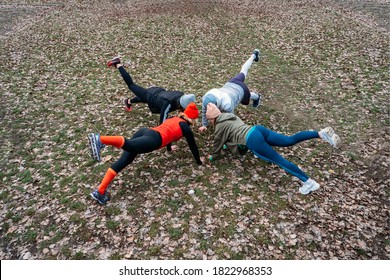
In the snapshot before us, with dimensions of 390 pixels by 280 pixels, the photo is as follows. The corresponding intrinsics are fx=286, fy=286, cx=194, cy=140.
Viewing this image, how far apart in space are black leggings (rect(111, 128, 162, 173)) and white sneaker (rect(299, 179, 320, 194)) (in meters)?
3.80

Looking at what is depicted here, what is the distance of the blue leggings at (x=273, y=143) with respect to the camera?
696 cm

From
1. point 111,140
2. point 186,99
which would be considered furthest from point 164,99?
point 111,140

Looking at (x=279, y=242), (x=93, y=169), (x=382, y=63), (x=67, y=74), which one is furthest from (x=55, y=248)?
(x=382, y=63)

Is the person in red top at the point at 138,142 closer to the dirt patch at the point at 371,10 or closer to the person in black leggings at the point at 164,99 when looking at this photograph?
the person in black leggings at the point at 164,99

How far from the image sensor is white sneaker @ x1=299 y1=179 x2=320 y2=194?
7.14m

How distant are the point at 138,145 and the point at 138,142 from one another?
78mm

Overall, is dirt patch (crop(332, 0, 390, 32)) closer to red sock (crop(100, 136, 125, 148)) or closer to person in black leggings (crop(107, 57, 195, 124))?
person in black leggings (crop(107, 57, 195, 124))

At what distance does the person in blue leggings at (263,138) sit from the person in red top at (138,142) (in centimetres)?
74

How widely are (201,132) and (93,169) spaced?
11.9 ft

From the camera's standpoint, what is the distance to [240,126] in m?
7.46

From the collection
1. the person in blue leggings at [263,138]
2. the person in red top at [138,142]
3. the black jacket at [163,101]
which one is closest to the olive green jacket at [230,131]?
the person in blue leggings at [263,138]

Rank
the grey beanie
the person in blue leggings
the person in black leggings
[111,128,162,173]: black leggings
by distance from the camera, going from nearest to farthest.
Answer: [111,128,162,173]: black leggings
the person in blue leggings
the grey beanie
the person in black leggings

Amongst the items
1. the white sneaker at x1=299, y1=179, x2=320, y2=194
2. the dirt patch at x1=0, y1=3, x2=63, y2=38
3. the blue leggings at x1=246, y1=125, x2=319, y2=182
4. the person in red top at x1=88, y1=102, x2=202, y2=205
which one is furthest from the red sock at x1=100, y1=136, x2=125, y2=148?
the dirt patch at x1=0, y1=3, x2=63, y2=38

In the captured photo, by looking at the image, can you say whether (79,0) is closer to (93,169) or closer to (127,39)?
(127,39)
